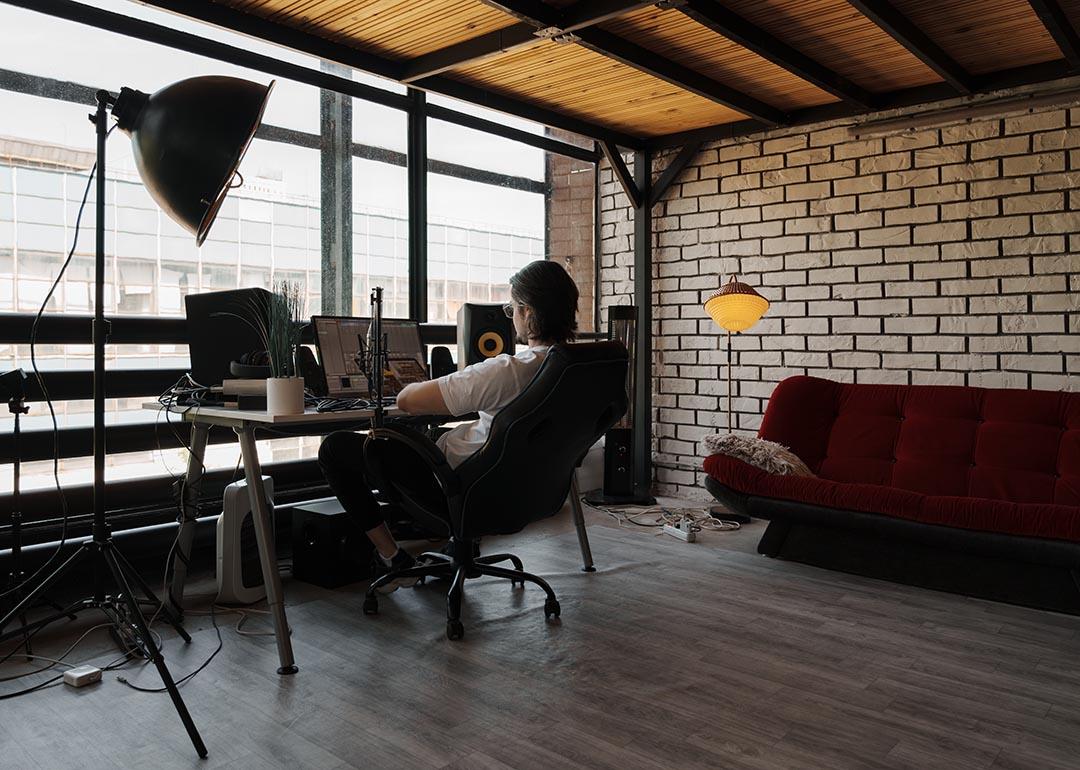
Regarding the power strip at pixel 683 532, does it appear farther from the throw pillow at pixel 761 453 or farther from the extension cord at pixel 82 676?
the extension cord at pixel 82 676

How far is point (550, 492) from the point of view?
2.78 meters

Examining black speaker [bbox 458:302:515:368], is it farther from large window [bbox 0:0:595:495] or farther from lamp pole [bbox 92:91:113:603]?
lamp pole [bbox 92:91:113:603]

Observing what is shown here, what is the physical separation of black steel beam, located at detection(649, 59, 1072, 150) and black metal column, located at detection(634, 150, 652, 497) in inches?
9.6

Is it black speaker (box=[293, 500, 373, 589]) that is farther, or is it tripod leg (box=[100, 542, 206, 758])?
black speaker (box=[293, 500, 373, 589])

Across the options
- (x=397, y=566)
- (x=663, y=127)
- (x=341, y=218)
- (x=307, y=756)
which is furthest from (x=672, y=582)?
A: (x=663, y=127)

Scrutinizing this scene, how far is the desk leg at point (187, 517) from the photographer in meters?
2.90

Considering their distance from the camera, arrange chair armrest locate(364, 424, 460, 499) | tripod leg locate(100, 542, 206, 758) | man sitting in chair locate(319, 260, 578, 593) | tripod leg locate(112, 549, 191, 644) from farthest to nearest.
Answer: man sitting in chair locate(319, 260, 578, 593)
chair armrest locate(364, 424, 460, 499)
tripod leg locate(112, 549, 191, 644)
tripod leg locate(100, 542, 206, 758)

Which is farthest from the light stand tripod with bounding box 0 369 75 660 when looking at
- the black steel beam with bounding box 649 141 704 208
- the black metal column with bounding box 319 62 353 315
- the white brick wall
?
the black steel beam with bounding box 649 141 704 208

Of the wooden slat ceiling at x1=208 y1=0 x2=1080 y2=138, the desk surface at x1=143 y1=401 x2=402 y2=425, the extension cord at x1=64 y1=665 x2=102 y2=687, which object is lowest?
the extension cord at x1=64 y1=665 x2=102 y2=687

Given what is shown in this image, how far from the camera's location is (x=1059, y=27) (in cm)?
331

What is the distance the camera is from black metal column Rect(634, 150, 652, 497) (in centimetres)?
520

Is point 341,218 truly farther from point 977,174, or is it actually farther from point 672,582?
point 977,174

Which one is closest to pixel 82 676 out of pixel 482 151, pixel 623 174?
pixel 482 151

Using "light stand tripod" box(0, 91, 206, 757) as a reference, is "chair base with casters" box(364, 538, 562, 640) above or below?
below
